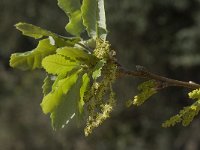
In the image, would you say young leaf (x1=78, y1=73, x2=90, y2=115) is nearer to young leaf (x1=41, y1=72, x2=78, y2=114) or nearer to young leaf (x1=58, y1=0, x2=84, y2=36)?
young leaf (x1=41, y1=72, x2=78, y2=114)

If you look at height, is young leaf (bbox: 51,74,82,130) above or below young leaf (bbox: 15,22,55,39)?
below

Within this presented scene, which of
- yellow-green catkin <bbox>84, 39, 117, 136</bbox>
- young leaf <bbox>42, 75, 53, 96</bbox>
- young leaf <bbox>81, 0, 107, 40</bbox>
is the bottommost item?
young leaf <bbox>42, 75, 53, 96</bbox>

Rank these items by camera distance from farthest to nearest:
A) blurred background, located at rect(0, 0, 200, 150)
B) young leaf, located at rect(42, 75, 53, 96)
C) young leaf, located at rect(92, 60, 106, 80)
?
blurred background, located at rect(0, 0, 200, 150) < young leaf, located at rect(42, 75, 53, 96) < young leaf, located at rect(92, 60, 106, 80)

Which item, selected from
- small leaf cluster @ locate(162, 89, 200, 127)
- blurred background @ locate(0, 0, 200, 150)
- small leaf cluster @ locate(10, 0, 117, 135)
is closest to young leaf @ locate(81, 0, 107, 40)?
small leaf cluster @ locate(10, 0, 117, 135)

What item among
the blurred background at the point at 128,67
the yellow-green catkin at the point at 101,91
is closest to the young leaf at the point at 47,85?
the yellow-green catkin at the point at 101,91

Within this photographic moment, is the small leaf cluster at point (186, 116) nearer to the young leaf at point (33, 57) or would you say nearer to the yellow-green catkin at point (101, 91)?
the yellow-green catkin at point (101, 91)

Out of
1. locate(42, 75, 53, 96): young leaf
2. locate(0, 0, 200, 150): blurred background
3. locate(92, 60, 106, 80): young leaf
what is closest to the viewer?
locate(92, 60, 106, 80): young leaf

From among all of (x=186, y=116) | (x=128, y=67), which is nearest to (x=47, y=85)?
(x=186, y=116)

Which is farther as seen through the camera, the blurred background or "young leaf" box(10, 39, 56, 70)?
the blurred background
